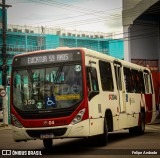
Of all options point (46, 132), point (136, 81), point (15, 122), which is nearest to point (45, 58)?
point (15, 122)

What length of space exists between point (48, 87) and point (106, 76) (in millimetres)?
2851

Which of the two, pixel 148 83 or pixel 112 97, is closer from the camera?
pixel 112 97

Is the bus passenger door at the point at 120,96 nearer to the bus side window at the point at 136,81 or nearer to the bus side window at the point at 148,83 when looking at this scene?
the bus side window at the point at 136,81

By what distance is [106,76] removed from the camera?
642 inches

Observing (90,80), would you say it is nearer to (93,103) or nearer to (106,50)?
(93,103)

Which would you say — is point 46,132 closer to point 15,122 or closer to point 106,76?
point 15,122

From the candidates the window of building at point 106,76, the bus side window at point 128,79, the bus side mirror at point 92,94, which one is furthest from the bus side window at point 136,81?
the bus side mirror at point 92,94

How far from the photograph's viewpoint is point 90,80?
14.5 m

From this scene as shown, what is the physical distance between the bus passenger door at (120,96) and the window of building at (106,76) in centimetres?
95

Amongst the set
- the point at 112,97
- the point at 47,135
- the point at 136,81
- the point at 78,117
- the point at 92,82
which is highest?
the point at 136,81

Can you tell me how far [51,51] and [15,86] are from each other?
1.61 meters

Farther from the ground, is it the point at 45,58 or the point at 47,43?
the point at 47,43

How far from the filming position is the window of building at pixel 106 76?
1588 cm

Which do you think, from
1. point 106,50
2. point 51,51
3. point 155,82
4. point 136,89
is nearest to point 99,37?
point 106,50
